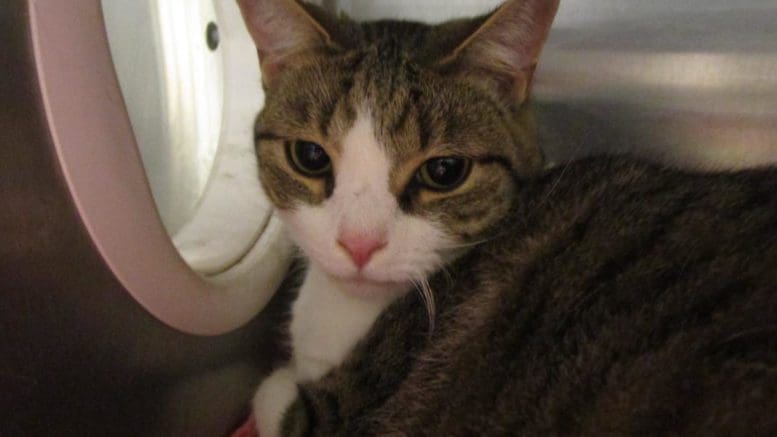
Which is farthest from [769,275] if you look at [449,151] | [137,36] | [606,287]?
[137,36]

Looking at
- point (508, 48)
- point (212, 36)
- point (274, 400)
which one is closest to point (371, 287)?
point (274, 400)

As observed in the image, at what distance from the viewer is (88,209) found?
2.66 feet

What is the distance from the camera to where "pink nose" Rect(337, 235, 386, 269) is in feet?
3.08

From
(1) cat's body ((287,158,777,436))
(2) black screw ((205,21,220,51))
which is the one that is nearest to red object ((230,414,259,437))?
(1) cat's body ((287,158,777,436))

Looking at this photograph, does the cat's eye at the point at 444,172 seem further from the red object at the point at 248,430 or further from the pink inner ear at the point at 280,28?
the red object at the point at 248,430

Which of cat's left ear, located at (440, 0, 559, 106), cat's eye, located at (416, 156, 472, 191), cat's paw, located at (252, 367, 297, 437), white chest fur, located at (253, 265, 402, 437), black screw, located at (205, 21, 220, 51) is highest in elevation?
cat's left ear, located at (440, 0, 559, 106)

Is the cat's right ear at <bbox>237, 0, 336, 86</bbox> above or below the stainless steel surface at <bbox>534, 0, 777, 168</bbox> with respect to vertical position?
above

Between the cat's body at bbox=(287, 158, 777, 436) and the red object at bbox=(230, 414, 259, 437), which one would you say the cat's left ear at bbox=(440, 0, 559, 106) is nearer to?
the cat's body at bbox=(287, 158, 777, 436)

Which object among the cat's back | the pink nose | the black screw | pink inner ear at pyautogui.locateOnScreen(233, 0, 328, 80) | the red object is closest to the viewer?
the cat's back

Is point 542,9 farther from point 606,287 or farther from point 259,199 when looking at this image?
point 259,199

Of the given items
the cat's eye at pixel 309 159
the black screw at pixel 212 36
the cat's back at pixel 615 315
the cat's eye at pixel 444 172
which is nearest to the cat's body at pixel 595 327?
the cat's back at pixel 615 315

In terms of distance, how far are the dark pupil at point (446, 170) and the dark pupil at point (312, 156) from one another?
0.47 feet

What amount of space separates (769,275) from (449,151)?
409 millimetres

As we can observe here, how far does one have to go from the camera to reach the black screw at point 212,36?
4.64 feet
